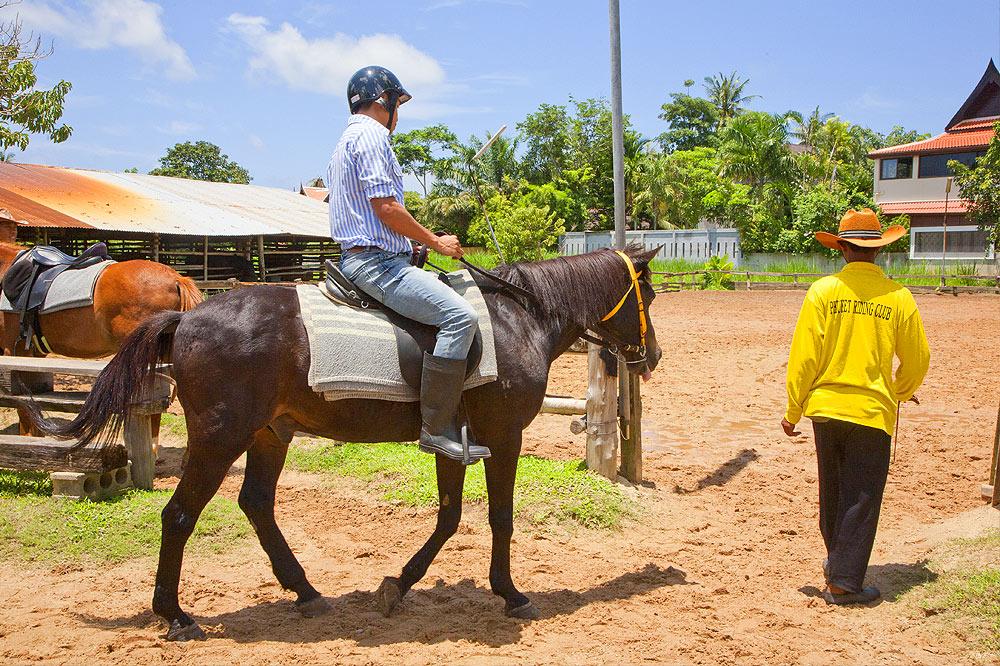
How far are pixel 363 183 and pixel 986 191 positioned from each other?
3489 cm

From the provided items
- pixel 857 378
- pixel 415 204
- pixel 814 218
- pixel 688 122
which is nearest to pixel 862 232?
pixel 857 378

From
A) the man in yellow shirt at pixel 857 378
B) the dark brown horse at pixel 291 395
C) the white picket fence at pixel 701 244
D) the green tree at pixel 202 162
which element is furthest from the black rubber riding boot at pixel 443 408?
the green tree at pixel 202 162

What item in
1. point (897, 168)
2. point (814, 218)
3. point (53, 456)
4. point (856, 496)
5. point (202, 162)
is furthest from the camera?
point (202, 162)

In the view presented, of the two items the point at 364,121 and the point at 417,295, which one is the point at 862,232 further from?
the point at 364,121

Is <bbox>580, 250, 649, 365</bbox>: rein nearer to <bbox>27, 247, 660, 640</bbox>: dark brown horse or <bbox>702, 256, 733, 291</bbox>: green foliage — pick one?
<bbox>27, 247, 660, 640</bbox>: dark brown horse

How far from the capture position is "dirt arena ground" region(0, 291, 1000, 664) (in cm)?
377

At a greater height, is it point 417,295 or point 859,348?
point 417,295

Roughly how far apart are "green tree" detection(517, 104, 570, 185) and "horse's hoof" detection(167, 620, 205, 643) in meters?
43.7

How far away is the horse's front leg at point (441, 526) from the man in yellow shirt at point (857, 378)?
2.04 metres

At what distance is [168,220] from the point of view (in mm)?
18328

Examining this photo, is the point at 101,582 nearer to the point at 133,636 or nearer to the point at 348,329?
the point at 133,636

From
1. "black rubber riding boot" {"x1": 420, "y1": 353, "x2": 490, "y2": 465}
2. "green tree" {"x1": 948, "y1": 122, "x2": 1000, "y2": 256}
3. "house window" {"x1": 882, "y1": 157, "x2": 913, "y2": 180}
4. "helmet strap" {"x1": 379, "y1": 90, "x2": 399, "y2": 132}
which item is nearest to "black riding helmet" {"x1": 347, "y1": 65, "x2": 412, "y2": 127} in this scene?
"helmet strap" {"x1": 379, "y1": 90, "x2": 399, "y2": 132}

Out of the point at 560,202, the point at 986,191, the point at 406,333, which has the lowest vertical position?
the point at 406,333

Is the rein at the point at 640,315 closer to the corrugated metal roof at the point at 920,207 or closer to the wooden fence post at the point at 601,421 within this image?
the wooden fence post at the point at 601,421
